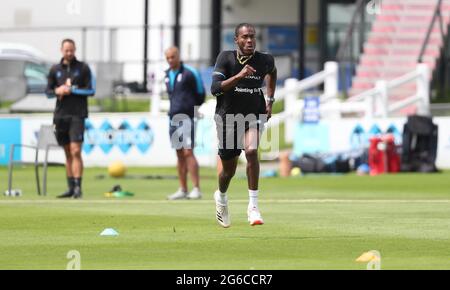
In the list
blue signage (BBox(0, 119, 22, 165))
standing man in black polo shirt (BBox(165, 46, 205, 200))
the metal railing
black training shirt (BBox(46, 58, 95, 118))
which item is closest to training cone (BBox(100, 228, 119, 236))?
standing man in black polo shirt (BBox(165, 46, 205, 200))

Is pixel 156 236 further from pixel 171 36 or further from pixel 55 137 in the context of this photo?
pixel 171 36

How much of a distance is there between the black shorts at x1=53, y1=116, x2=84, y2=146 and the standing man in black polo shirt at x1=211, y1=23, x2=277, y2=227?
20.0 feet

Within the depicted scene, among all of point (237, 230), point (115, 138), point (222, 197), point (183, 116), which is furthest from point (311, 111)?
point (237, 230)

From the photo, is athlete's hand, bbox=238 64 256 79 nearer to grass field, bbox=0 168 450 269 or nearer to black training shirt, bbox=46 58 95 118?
grass field, bbox=0 168 450 269

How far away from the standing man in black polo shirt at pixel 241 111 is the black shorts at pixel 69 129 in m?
6.08

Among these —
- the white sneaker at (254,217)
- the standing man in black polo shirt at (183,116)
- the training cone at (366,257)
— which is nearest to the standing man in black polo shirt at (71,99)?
the standing man in black polo shirt at (183,116)

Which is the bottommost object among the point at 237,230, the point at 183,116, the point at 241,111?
the point at 237,230

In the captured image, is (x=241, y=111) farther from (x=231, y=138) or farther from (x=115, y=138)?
(x=115, y=138)

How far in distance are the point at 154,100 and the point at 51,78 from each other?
41.0 ft

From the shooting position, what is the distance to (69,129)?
21703 mm

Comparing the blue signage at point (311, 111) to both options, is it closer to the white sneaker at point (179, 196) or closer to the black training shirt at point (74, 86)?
the white sneaker at point (179, 196)

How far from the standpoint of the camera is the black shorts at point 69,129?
21.6 m

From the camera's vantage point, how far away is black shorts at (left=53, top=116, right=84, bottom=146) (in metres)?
21.6

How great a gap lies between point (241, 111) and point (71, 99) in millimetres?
6384
